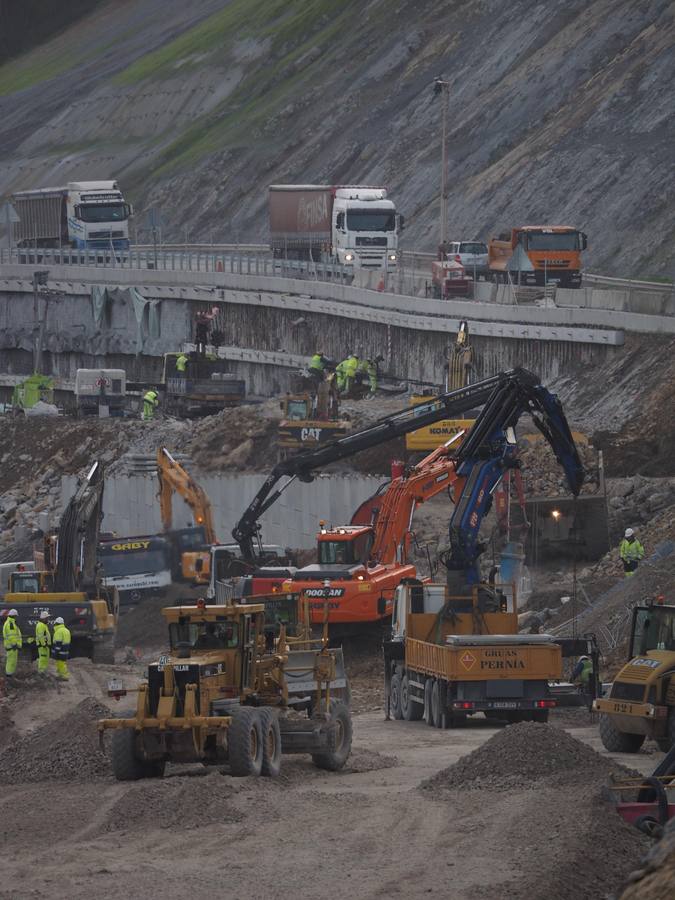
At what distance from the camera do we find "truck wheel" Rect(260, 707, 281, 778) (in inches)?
739

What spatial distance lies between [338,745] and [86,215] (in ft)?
197

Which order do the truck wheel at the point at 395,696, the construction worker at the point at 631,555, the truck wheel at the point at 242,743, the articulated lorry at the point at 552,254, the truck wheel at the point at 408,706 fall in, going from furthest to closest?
the articulated lorry at the point at 552,254
the construction worker at the point at 631,555
the truck wheel at the point at 395,696
the truck wheel at the point at 408,706
the truck wheel at the point at 242,743

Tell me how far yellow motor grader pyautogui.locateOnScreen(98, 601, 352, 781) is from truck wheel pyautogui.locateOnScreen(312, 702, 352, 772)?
0.4 inches

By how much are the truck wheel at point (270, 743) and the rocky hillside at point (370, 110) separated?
4311 centimetres

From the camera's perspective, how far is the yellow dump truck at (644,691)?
20.1 metres

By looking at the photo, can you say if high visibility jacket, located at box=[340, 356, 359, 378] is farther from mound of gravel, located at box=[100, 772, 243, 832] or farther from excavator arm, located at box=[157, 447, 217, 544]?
mound of gravel, located at box=[100, 772, 243, 832]

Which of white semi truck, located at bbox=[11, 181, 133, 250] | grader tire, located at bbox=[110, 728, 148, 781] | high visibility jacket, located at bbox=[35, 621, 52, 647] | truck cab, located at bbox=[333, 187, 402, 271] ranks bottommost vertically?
grader tire, located at bbox=[110, 728, 148, 781]

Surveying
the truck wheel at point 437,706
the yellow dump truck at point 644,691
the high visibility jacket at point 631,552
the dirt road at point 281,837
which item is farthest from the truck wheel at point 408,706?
the high visibility jacket at point 631,552

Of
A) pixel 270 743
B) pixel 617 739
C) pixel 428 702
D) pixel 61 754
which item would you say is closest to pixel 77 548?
pixel 428 702

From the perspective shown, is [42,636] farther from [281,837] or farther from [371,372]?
[371,372]

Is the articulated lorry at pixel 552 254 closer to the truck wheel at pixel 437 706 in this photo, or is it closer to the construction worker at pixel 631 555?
the construction worker at pixel 631 555

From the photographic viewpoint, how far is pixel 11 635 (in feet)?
95.6

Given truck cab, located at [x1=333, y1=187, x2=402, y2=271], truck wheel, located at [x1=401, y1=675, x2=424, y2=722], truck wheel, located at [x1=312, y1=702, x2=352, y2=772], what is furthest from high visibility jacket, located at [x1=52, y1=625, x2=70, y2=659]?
truck cab, located at [x1=333, y1=187, x2=402, y2=271]

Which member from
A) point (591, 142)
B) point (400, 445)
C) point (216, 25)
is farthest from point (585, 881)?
Answer: point (216, 25)
